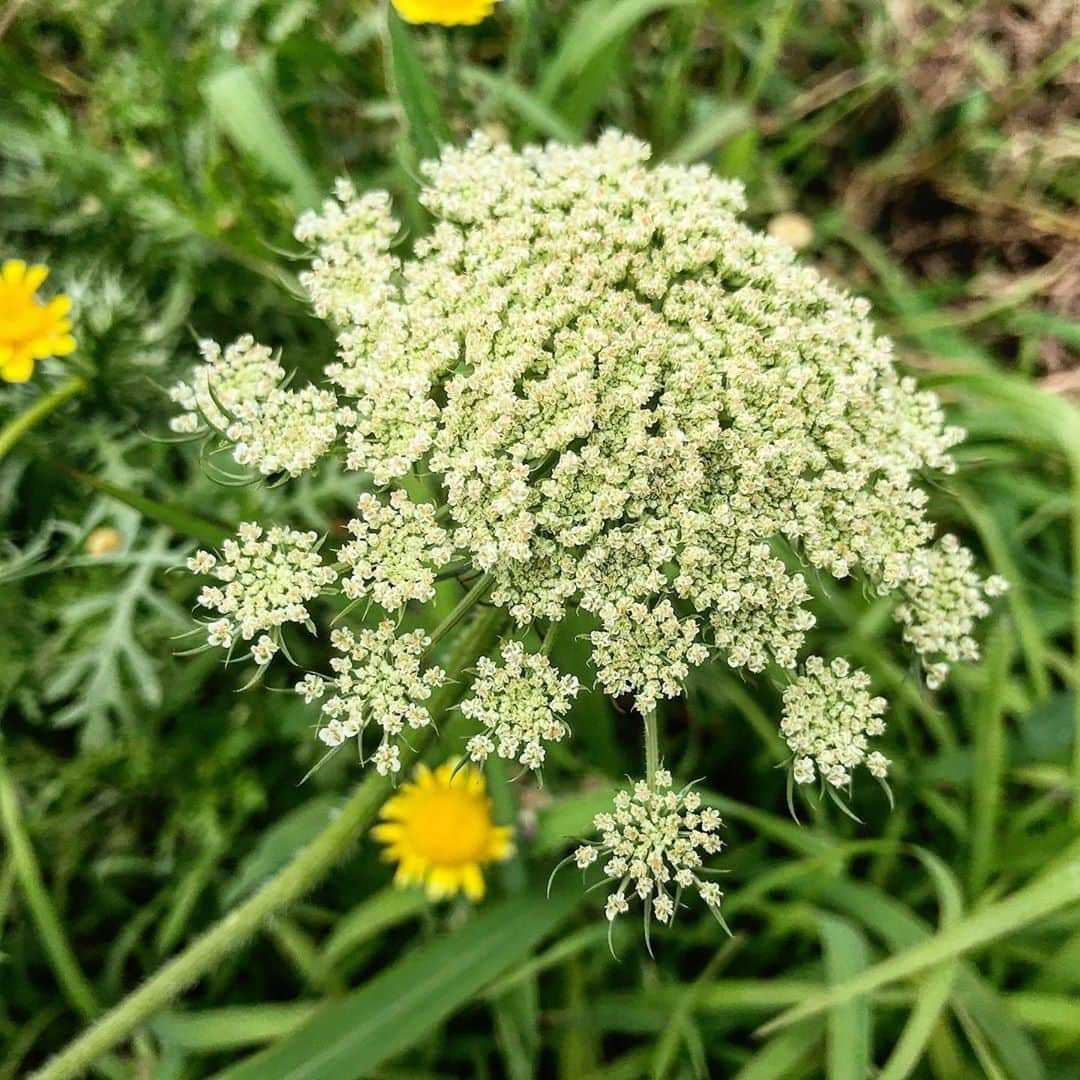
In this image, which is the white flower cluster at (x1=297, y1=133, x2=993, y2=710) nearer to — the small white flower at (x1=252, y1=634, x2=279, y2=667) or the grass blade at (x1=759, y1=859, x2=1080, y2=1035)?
the small white flower at (x1=252, y1=634, x2=279, y2=667)

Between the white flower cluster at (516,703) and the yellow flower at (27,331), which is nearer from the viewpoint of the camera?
the white flower cluster at (516,703)

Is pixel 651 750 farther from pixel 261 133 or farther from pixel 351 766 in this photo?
pixel 261 133

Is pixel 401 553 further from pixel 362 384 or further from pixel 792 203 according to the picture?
pixel 792 203

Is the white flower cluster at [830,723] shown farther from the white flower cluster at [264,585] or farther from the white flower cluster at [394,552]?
the white flower cluster at [264,585]

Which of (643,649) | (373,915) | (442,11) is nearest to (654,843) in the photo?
(643,649)

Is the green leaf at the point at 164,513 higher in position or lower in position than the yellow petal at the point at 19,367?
lower

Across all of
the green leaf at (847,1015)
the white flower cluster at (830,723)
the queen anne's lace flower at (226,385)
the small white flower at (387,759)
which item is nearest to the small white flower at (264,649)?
the small white flower at (387,759)
